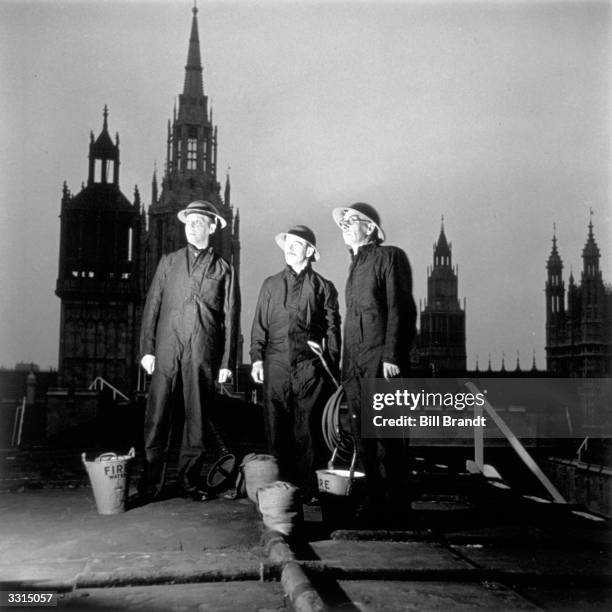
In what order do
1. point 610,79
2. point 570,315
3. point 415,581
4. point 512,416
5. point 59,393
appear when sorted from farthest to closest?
point 570,315 → point 512,416 → point 59,393 → point 610,79 → point 415,581

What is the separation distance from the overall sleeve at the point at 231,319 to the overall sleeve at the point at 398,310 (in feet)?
4.13

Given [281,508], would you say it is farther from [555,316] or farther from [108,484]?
[555,316]

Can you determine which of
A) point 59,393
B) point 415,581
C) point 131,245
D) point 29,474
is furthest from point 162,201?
point 415,581

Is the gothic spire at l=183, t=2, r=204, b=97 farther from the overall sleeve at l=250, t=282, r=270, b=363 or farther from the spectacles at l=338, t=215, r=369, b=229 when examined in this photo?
the spectacles at l=338, t=215, r=369, b=229

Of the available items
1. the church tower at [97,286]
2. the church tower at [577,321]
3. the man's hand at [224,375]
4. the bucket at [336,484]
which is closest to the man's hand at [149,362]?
the man's hand at [224,375]

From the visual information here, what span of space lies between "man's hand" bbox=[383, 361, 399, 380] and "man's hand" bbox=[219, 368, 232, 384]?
1.27 metres

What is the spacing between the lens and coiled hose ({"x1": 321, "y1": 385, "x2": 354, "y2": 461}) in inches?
182

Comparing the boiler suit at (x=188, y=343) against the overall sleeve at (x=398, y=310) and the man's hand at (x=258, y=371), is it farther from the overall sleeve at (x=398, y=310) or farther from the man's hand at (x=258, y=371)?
the overall sleeve at (x=398, y=310)

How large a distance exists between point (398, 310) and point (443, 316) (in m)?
88.3

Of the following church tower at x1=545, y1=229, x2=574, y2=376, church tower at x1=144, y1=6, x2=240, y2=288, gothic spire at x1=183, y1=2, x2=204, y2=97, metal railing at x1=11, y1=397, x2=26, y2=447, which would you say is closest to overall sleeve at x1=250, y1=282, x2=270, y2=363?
metal railing at x1=11, y1=397, x2=26, y2=447

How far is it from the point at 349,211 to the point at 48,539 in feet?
8.49

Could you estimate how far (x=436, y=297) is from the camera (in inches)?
3656

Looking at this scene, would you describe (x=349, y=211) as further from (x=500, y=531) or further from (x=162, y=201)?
(x=162, y=201)

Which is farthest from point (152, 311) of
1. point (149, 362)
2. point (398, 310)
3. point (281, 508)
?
point (281, 508)
